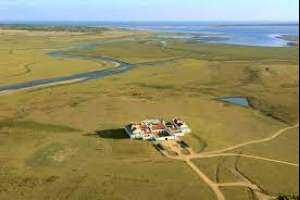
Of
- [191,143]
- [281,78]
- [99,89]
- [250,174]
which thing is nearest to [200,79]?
[281,78]

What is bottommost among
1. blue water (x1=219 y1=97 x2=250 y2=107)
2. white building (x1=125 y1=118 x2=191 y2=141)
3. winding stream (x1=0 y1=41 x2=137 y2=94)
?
blue water (x1=219 y1=97 x2=250 y2=107)

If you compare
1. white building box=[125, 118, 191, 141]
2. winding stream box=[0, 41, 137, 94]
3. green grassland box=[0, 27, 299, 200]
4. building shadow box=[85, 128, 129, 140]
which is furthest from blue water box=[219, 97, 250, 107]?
winding stream box=[0, 41, 137, 94]

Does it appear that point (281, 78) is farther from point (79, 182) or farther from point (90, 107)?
point (79, 182)

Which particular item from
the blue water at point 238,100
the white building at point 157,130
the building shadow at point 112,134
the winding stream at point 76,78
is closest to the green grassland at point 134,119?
the building shadow at point 112,134

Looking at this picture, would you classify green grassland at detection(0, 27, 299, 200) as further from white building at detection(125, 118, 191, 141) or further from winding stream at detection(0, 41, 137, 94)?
winding stream at detection(0, 41, 137, 94)

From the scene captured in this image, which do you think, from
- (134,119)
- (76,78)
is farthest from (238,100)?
(76,78)

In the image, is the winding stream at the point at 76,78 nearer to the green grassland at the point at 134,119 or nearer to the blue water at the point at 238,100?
the green grassland at the point at 134,119

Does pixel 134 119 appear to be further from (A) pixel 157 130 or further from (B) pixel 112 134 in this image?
(A) pixel 157 130
